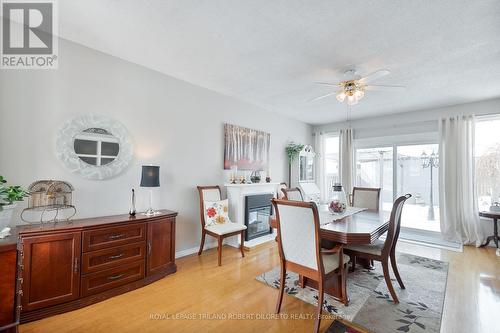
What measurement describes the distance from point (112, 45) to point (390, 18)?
9.46ft

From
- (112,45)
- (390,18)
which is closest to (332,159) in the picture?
(390,18)

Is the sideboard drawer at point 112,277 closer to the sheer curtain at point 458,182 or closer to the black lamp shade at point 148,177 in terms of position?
the black lamp shade at point 148,177

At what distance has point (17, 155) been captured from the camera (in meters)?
2.21

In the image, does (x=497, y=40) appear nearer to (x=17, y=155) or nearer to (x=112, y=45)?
(x=112, y=45)

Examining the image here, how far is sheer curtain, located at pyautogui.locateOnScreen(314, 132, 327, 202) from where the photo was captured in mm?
6305

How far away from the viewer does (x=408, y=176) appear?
5.18 m

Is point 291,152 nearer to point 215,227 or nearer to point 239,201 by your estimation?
point 239,201

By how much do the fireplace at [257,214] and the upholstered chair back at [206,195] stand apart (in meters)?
0.58

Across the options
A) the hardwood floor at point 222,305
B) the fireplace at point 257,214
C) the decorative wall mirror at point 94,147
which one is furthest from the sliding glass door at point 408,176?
the decorative wall mirror at point 94,147

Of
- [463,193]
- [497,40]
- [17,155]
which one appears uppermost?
[497,40]

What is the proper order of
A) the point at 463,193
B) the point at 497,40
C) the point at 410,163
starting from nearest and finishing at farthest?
the point at 497,40 → the point at 463,193 → the point at 410,163

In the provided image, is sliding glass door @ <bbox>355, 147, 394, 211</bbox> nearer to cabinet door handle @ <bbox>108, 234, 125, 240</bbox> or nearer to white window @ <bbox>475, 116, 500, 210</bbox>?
white window @ <bbox>475, 116, 500, 210</bbox>

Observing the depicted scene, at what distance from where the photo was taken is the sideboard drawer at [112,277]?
2197 mm

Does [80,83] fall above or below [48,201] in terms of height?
above
